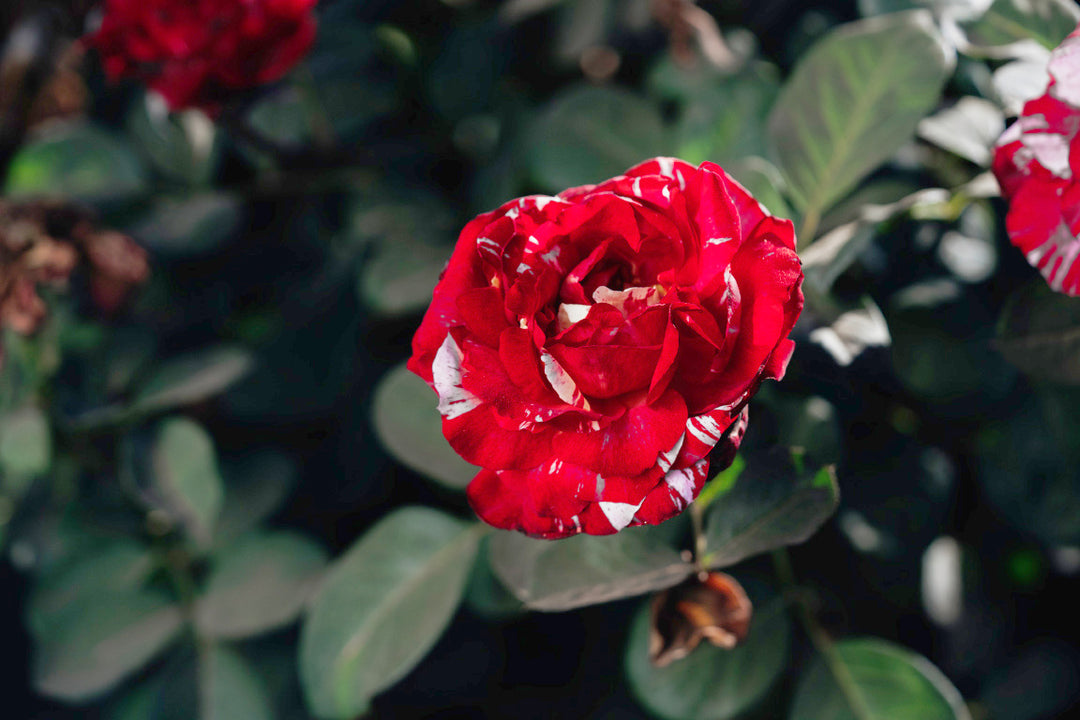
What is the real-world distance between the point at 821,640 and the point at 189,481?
509 mm

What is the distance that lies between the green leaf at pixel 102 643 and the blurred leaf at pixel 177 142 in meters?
0.41

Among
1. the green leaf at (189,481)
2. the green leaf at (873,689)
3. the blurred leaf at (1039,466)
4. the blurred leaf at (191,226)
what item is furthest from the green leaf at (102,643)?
the blurred leaf at (1039,466)

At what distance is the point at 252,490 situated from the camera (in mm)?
671

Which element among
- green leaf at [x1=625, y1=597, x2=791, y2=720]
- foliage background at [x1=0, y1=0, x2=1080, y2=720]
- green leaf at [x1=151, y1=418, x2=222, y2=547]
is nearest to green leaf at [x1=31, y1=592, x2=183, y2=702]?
foliage background at [x1=0, y1=0, x2=1080, y2=720]

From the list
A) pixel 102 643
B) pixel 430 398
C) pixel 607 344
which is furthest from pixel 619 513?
pixel 102 643

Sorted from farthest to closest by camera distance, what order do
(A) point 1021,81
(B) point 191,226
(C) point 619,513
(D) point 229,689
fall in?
1. (B) point 191,226
2. (D) point 229,689
3. (A) point 1021,81
4. (C) point 619,513

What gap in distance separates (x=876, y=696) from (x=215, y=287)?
0.73 meters

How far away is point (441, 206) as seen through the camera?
0.70 meters

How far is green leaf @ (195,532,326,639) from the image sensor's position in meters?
0.62

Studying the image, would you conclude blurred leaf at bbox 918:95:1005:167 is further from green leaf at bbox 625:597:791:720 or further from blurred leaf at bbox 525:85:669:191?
green leaf at bbox 625:597:791:720

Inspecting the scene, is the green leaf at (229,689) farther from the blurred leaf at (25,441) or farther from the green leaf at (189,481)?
the blurred leaf at (25,441)

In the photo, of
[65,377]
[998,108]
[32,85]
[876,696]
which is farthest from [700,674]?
[32,85]

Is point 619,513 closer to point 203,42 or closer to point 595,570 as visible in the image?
point 595,570

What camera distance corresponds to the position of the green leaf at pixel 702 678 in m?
0.49
